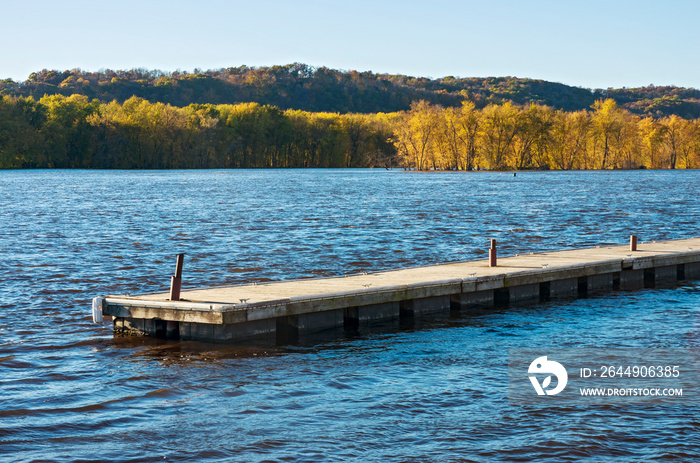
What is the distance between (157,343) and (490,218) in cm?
3659

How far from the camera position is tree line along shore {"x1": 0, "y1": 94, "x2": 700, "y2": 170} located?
5950 inches

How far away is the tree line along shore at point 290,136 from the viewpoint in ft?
496

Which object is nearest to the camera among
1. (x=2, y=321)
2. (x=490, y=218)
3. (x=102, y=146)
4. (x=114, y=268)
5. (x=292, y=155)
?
(x=2, y=321)

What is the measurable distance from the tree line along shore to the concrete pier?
12577cm

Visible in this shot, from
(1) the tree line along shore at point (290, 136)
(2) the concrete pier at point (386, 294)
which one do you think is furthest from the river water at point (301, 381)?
(1) the tree line along shore at point (290, 136)

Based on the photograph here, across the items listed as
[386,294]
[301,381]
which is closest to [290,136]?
[386,294]

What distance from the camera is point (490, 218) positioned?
5034 cm

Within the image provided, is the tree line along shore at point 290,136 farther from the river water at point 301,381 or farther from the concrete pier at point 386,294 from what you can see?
the concrete pier at point 386,294

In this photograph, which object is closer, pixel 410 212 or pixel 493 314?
pixel 493 314

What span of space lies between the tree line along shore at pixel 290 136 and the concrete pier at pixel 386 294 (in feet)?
413

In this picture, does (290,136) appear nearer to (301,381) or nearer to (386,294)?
(386,294)

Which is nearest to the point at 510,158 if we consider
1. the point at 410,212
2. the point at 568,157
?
the point at 568,157

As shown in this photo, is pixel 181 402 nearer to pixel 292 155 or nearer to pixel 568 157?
pixel 568 157

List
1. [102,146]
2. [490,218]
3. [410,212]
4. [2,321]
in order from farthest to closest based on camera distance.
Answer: [102,146] → [410,212] → [490,218] → [2,321]
